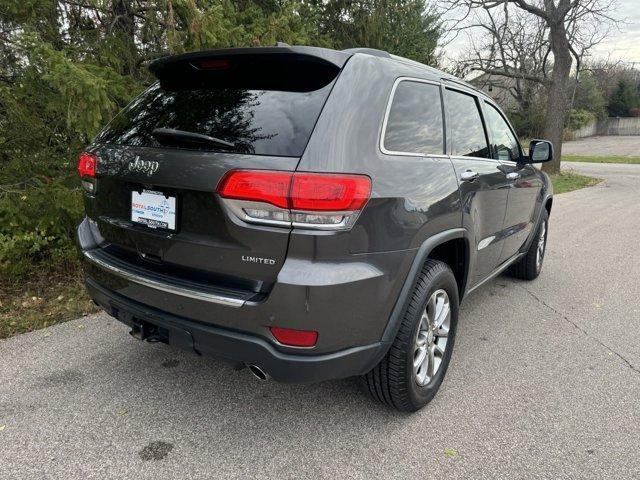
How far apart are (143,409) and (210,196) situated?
130 cm

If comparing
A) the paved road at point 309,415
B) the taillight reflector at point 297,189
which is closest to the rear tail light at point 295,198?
the taillight reflector at point 297,189

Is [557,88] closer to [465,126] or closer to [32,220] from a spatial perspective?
[465,126]

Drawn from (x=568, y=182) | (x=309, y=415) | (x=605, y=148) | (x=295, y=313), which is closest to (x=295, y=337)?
(x=295, y=313)

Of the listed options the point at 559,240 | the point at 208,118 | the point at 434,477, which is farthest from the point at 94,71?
the point at 559,240

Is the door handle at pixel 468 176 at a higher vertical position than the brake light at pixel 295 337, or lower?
higher

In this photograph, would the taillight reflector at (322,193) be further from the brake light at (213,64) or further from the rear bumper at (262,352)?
the brake light at (213,64)

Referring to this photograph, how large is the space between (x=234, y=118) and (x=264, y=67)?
301 mm

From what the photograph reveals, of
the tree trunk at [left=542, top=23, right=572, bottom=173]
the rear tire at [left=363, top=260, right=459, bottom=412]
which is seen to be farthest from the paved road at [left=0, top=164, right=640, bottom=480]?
the tree trunk at [left=542, top=23, right=572, bottom=173]

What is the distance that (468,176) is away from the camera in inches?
115

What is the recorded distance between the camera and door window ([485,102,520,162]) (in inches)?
147

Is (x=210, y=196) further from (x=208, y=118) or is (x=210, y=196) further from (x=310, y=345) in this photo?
(x=310, y=345)

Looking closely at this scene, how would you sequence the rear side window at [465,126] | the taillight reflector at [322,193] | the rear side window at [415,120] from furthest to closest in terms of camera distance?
the rear side window at [465,126], the rear side window at [415,120], the taillight reflector at [322,193]

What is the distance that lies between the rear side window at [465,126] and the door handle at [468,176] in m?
0.13

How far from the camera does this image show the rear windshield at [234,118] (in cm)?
206
